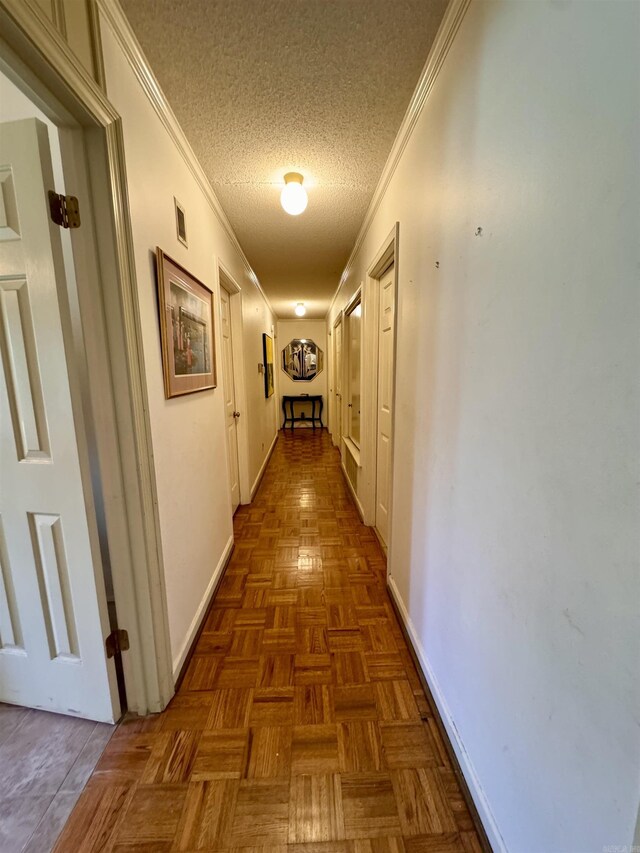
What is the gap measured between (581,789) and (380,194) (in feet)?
8.15

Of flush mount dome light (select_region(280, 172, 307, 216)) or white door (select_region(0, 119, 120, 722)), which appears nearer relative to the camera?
white door (select_region(0, 119, 120, 722))

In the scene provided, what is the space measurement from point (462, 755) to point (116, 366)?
1.65 m

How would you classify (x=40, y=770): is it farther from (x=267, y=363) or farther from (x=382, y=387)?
(x=267, y=363)

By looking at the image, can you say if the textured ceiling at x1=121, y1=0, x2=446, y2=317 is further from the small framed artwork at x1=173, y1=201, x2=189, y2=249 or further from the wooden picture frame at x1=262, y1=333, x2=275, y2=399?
the wooden picture frame at x1=262, y1=333, x2=275, y2=399

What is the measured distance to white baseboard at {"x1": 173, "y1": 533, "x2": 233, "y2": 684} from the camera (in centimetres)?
137

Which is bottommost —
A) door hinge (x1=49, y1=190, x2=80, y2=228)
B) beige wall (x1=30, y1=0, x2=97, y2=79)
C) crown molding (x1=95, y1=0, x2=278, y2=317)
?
door hinge (x1=49, y1=190, x2=80, y2=228)

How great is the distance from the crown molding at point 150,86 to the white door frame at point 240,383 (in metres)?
0.82

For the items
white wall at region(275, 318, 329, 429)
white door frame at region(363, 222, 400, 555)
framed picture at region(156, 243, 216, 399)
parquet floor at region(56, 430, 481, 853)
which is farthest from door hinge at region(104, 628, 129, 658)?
white wall at region(275, 318, 329, 429)

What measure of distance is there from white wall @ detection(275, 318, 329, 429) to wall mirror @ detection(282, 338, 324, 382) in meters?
0.08

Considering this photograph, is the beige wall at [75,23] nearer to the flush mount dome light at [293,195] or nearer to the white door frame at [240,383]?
the flush mount dome light at [293,195]

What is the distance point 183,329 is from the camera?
148 centimetres

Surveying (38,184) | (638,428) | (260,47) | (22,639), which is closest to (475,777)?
(638,428)

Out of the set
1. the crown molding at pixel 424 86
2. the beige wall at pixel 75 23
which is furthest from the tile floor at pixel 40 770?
the crown molding at pixel 424 86

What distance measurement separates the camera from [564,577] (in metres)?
0.61
